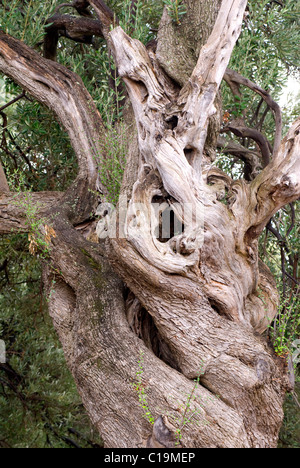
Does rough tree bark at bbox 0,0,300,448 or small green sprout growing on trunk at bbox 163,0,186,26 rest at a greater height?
small green sprout growing on trunk at bbox 163,0,186,26

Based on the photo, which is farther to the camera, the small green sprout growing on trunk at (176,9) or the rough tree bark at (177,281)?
the small green sprout growing on trunk at (176,9)

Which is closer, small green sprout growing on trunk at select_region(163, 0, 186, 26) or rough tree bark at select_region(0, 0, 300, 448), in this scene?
rough tree bark at select_region(0, 0, 300, 448)

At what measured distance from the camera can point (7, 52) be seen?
521cm

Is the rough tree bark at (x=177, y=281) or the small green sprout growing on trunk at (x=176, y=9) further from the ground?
the small green sprout growing on trunk at (x=176, y=9)

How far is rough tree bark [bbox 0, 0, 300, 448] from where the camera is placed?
133 inches

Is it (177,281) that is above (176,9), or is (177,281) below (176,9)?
below

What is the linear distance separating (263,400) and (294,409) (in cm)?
390

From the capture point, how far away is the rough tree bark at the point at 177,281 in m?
3.38

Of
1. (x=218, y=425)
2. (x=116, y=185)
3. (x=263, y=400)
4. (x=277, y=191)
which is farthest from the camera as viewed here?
(x=116, y=185)

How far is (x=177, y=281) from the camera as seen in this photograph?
362cm

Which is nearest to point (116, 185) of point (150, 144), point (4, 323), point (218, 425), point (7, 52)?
point (150, 144)

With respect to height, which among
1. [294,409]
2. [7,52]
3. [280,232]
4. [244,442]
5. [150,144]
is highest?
[7,52]

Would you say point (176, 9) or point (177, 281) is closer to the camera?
point (177, 281)

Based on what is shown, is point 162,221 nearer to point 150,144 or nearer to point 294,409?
point 150,144
